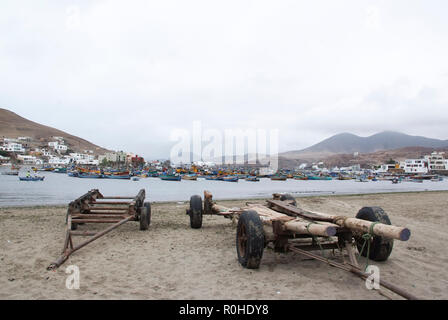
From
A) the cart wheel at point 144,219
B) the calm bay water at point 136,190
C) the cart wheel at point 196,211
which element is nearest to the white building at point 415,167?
the calm bay water at point 136,190

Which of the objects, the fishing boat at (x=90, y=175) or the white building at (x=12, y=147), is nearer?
the fishing boat at (x=90, y=175)

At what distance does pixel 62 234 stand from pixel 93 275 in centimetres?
425

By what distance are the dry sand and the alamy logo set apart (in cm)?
8

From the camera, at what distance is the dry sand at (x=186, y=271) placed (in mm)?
4375

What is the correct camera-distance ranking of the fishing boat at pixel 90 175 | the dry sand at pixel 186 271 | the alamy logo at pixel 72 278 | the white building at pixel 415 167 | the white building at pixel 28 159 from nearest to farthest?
the dry sand at pixel 186 271 < the alamy logo at pixel 72 278 < the fishing boat at pixel 90 175 < the white building at pixel 415 167 < the white building at pixel 28 159

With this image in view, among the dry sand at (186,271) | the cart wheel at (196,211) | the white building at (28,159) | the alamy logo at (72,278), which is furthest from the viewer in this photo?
the white building at (28,159)

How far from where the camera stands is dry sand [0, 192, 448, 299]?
4.38 m

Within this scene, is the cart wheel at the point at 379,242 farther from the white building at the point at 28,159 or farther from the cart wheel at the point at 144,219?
the white building at the point at 28,159

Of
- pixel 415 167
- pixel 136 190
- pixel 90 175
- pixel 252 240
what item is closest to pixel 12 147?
pixel 90 175

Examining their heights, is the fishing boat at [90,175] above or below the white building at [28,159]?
below

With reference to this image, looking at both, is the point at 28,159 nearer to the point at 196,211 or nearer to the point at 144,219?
the point at 144,219

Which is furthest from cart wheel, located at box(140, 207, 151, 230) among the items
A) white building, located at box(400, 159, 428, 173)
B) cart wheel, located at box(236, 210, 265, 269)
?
white building, located at box(400, 159, 428, 173)

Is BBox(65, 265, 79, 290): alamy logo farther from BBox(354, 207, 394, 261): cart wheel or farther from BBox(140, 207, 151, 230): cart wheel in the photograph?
BBox(354, 207, 394, 261): cart wheel

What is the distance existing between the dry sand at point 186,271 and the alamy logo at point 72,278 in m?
0.08
